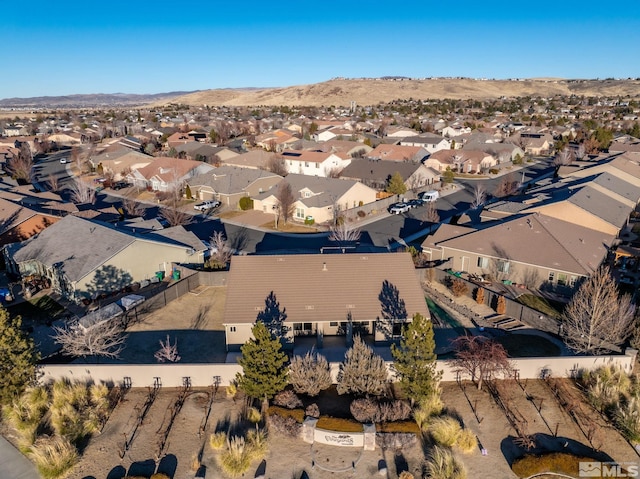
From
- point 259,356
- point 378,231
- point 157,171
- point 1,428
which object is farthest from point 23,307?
point 157,171

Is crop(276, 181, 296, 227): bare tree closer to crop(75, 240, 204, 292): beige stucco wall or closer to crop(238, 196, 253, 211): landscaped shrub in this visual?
crop(238, 196, 253, 211): landscaped shrub

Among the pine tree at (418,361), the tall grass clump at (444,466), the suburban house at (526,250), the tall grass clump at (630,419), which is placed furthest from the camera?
the suburban house at (526,250)

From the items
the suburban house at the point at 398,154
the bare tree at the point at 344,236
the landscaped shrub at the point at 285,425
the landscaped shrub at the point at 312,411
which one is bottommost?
the landscaped shrub at the point at 285,425

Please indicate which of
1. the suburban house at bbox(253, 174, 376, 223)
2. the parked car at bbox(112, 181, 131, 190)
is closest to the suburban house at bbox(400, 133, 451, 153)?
the suburban house at bbox(253, 174, 376, 223)

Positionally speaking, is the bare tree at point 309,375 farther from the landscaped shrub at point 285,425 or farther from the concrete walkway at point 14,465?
the concrete walkway at point 14,465

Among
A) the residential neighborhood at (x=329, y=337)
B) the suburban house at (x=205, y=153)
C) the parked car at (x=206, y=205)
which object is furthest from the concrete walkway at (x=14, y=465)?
the suburban house at (x=205, y=153)

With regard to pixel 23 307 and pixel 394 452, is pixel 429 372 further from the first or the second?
pixel 23 307
